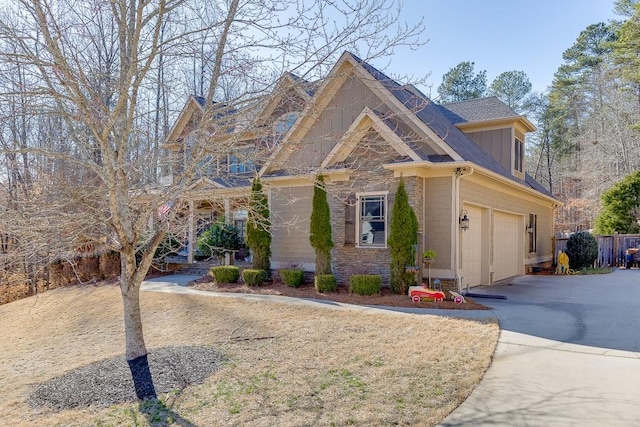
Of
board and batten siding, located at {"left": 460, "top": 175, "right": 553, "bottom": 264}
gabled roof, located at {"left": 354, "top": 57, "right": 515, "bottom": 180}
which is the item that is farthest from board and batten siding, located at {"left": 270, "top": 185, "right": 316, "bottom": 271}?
board and batten siding, located at {"left": 460, "top": 175, "right": 553, "bottom": 264}

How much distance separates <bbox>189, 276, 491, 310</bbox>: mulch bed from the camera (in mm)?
9312

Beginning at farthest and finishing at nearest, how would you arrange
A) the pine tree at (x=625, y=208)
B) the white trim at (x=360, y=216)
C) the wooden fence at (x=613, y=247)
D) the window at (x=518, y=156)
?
the pine tree at (x=625, y=208)
the wooden fence at (x=613, y=247)
the window at (x=518, y=156)
the white trim at (x=360, y=216)

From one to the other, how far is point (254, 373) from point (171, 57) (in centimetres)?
394

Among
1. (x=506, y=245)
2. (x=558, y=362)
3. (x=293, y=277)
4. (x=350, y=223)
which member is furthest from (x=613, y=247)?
(x=558, y=362)

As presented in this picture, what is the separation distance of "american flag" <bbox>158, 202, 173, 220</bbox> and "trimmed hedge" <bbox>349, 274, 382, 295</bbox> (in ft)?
18.7

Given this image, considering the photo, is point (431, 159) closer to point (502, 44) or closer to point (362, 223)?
point (362, 223)

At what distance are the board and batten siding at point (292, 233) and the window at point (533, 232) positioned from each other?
892 cm

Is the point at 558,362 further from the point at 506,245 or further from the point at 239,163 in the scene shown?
the point at 506,245

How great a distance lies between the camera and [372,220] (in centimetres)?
1162

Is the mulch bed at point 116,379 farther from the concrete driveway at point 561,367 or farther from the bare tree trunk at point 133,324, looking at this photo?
the concrete driveway at point 561,367

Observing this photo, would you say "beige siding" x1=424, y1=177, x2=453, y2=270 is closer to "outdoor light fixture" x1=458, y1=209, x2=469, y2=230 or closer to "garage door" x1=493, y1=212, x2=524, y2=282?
"outdoor light fixture" x1=458, y1=209, x2=469, y2=230

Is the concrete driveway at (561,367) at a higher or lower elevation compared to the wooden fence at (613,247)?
lower

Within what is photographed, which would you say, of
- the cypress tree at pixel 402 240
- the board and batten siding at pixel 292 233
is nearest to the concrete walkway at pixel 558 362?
the cypress tree at pixel 402 240

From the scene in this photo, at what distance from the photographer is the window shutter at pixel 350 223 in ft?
39.0
